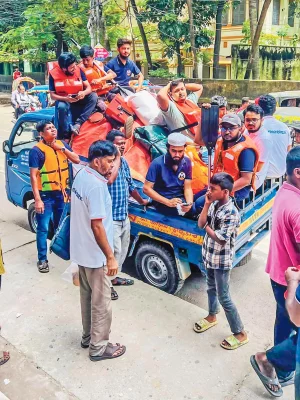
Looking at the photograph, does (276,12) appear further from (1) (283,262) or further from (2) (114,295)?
(1) (283,262)

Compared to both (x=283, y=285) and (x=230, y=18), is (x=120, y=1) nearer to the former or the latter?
(x=230, y=18)

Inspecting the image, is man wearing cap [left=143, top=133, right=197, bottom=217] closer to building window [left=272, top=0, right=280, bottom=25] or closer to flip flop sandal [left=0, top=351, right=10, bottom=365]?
flip flop sandal [left=0, top=351, right=10, bottom=365]

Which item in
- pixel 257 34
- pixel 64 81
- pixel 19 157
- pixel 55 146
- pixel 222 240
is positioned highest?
pixel 257 34

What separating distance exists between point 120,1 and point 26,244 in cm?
2344

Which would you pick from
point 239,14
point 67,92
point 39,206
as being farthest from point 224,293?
point 239,14

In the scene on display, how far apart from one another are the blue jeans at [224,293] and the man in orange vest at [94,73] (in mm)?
3697

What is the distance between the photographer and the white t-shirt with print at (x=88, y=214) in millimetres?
3223

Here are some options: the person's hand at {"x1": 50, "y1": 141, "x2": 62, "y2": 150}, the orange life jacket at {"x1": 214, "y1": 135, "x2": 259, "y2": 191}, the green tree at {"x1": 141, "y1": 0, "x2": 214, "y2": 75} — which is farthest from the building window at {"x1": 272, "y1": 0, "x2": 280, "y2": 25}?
the person's hand at {"x1": 50, "y1": 141, "x2": 62, "y2": 150}

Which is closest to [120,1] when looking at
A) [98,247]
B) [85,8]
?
[85,8]

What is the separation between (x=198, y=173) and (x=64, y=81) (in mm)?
2471

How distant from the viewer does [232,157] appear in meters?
4.31

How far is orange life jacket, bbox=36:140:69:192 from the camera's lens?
504 centimetres

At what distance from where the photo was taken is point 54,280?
200 inches

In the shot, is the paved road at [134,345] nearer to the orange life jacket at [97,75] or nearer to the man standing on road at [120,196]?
the man standing on road at [120,196]
